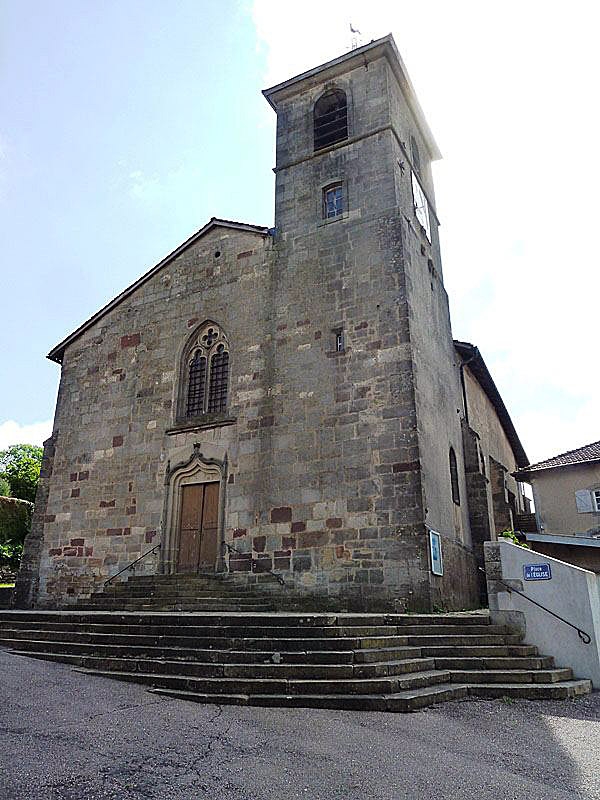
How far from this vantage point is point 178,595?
13633mm

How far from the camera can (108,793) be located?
13.6 feet

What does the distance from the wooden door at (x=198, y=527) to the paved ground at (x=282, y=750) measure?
750cm

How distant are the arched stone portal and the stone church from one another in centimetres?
5

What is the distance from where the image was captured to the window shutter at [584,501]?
1934cm

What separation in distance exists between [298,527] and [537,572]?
5709 mm

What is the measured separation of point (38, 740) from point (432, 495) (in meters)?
9.56

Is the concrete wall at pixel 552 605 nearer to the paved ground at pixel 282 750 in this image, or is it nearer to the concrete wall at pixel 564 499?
the paved ground at pixel 282 750

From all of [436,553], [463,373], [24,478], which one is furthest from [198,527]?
[24,478]

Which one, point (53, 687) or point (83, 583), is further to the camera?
point (83, 583)

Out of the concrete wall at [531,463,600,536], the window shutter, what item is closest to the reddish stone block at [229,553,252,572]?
the concrete wall at [531,463,600,536]

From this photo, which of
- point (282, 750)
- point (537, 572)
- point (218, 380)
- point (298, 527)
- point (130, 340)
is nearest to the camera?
point (282, 750)

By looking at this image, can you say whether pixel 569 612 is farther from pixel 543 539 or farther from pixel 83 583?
pixel 83 583

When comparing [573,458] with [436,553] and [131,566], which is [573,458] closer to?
[436,553]

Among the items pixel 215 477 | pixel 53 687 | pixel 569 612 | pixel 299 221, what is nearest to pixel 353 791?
pixel 53 687
